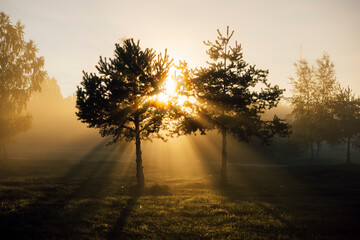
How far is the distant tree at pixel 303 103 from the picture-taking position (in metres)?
39.9

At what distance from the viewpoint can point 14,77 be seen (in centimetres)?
3572

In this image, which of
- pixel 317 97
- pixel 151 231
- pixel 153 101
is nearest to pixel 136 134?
pixel 153 101

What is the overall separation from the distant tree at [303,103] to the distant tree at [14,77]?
122 ft

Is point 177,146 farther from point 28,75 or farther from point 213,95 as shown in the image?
point 213,95

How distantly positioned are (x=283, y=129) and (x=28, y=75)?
1311 inches

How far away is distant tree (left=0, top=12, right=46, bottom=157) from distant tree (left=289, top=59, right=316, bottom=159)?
37.3 metres

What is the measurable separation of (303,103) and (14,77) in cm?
4010

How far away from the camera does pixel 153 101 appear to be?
2047cm

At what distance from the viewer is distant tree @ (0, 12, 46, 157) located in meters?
34.6

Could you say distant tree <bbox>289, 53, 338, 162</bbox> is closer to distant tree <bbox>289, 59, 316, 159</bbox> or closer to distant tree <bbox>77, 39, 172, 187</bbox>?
distant tree <bbox>289, 59, 316, 159</bbox>

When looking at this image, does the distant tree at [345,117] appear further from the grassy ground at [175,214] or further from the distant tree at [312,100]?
the grassy ground at [175,214]

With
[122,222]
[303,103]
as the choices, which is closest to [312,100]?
[303,103]

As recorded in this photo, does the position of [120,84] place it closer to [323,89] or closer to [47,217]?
[47,217]

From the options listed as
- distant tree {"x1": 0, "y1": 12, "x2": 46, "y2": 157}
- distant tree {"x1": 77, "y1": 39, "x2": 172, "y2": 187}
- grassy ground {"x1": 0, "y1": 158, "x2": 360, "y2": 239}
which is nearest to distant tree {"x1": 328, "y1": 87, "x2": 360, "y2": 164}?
grassy ground {"x1": 0, "y1": 158, "x2": 360, "y2": 239}
